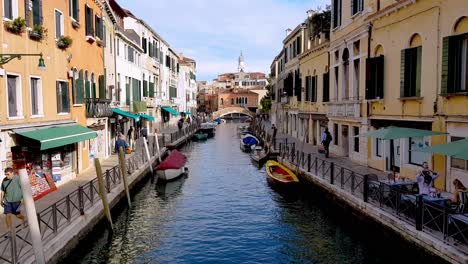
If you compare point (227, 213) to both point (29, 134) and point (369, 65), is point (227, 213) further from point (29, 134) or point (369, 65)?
point (369, 65)

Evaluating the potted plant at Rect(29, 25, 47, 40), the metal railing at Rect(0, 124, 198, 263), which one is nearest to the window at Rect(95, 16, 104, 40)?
the potted plant at Rect(29, 25, 47, 40)

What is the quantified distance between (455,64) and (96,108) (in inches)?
607

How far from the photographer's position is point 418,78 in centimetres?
1501

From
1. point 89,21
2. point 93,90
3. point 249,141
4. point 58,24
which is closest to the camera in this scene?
point 58,24

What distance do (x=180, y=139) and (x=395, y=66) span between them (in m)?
26.4

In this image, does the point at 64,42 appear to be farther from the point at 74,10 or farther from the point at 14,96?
the point at 14,96

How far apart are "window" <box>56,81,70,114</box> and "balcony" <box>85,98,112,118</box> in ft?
8.75

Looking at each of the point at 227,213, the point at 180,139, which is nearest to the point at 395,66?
the point at 227,213

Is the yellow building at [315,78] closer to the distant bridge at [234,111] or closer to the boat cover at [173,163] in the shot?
the boat cover at [173,163]

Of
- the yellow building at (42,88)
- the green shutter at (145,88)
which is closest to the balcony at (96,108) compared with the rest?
the yellow building at (42,88)

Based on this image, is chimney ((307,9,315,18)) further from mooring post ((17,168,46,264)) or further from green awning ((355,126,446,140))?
mooring post ((17,168,46,264))

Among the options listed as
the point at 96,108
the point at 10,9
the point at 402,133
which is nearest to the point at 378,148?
the point at 402,133

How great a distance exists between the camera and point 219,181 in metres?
22.9

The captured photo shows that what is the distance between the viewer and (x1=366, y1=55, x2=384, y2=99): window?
1780 cm
